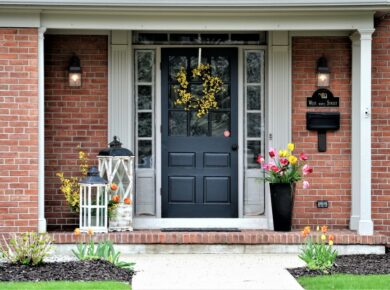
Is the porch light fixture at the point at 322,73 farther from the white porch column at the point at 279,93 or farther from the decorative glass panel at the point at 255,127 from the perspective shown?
the decorative glass panel at the point at 255,127

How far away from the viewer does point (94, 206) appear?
1226 centimetres

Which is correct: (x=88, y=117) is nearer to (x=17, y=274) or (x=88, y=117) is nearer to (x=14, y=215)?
(x=14, y=215)

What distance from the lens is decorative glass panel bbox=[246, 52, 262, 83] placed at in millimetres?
13281

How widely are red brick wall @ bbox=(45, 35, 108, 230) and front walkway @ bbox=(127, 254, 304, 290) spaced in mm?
1731

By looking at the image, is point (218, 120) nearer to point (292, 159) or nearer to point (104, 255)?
point (292, 159)

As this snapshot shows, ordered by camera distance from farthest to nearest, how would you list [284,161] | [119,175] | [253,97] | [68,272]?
1. [253,97]
2. [119,175]
3. [284,161]
4. [68,272]

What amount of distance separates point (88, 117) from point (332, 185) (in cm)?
342

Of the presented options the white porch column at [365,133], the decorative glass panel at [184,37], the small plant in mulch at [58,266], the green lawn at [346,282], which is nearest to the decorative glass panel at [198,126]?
the decorative glass panel at [184,37]

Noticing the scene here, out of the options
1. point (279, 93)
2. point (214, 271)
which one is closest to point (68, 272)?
point (214, 271)

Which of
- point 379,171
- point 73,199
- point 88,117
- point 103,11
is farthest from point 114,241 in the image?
point 379,171

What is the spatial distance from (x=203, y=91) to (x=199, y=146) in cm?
76

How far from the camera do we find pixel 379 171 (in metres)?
12.8

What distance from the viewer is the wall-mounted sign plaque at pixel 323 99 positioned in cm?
1305

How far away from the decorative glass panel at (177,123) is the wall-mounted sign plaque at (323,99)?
5.63ft
